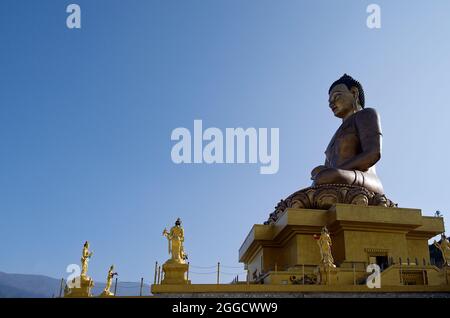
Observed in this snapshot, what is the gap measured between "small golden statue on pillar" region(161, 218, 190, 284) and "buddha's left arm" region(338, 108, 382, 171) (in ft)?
24.5

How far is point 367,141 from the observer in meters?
15.5

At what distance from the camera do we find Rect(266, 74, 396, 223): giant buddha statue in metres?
13.3

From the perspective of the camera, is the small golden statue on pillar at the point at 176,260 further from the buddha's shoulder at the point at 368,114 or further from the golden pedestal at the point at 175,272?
the buddha's shoulder at the point at 368,114

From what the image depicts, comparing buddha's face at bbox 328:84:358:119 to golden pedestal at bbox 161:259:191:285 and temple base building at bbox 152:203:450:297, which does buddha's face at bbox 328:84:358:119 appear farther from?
golden pedestal at bbox 161:259:191:285

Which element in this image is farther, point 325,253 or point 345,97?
point 345,97

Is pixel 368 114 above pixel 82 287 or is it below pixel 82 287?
above

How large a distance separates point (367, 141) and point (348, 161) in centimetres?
111

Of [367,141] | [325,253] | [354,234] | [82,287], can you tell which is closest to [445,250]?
[354,234]

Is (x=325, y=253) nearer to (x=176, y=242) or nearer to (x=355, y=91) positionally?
(x=176, y=242)

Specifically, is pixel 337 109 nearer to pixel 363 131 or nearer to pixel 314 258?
pixel 363 131

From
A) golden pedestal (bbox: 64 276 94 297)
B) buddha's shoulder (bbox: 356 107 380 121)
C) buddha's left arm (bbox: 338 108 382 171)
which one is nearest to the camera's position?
golden pedestal (bbox: 64 276 94 297)

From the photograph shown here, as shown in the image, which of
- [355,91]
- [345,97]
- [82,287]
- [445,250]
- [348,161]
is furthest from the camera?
[355,91]

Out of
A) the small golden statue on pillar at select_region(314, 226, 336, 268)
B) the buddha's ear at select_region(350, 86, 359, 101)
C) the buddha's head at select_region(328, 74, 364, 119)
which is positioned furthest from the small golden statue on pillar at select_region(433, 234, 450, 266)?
the buddha's ear at select_region(350, 86, 359, 101)

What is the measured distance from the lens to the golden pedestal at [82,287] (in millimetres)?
10516
